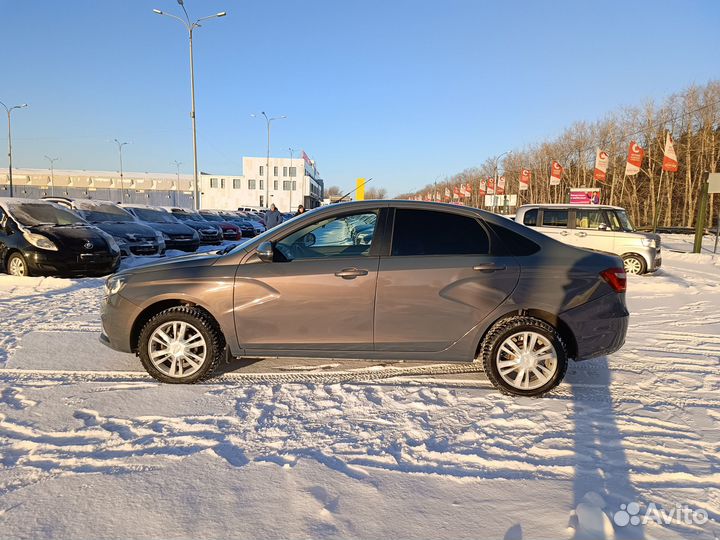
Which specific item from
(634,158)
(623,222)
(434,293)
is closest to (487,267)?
(434,293)

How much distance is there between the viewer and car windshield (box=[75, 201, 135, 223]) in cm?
1196

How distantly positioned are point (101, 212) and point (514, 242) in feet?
41.3

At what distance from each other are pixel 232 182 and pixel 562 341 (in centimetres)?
9478

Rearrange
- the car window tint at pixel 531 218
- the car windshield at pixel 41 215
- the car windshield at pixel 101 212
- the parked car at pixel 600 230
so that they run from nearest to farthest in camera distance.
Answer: the car windshield at pixel 41 215 → the parked car at pixel 600 230 → the car window tint at pixel 531 218 → the car windshield at pixel 101 212

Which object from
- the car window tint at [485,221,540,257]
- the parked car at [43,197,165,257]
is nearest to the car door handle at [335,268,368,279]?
the car window tint at [485,221,540,257]

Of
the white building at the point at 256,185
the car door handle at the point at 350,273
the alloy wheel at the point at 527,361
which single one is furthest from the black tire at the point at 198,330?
the white building at the point at 256,185

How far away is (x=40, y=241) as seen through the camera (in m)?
8.40

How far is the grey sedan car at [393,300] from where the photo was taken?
3576mm

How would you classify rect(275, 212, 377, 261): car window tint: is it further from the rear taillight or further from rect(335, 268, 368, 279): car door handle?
the rear taillight

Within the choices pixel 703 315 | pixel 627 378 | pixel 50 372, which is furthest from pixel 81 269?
pixel 703 315

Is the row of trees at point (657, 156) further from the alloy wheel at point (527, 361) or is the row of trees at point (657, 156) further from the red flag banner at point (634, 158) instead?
the alloy wheel at point (527, 361)

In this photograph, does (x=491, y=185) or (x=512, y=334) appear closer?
(x=512, y=334)

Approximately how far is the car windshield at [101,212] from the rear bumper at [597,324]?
40.9 ft

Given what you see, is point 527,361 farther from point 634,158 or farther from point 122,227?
Result: point 634,158
